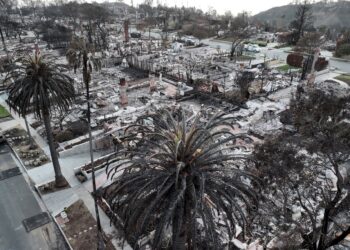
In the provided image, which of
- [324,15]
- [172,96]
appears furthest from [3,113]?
[324,15]

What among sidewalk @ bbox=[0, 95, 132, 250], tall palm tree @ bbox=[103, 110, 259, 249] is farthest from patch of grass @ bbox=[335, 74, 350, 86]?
tall palm tree @ bbox=[103, 110, 259, 249]

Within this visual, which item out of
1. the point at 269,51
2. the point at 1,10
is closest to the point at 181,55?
the point at 269,51

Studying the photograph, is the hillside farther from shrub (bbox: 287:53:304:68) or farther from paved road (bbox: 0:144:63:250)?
paved road (bbox: 0:144:63:250)

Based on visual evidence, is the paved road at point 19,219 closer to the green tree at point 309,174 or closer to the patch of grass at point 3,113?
the patch of grass at point 3,113

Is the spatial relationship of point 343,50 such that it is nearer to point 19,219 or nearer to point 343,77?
point 343,77

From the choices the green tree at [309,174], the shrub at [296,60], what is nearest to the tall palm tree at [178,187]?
the green tree at [309,174]

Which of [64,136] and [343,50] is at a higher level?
[343,50]
